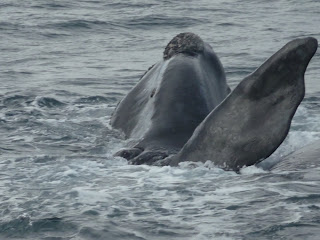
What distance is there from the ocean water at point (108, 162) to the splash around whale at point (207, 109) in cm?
20

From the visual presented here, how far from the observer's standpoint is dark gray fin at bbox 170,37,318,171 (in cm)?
966

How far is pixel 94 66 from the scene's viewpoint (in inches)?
803

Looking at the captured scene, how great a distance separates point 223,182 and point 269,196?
603mm

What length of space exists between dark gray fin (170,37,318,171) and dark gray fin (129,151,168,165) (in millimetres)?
564

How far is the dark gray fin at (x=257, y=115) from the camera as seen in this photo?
9.66m

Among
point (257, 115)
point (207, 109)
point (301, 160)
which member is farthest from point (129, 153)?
point (301, 160)

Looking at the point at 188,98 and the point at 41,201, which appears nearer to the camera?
the point at 41,201

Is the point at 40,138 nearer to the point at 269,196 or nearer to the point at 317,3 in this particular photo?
the point at 269,196

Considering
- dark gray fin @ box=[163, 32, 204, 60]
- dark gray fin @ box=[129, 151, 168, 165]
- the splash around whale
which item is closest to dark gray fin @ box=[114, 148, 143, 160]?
the splash around whale

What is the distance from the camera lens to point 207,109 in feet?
38.0

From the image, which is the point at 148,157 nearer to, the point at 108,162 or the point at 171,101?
the point at 108,162

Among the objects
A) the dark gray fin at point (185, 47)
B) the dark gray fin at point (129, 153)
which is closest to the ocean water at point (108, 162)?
the dark gray fin at point (129, 153)

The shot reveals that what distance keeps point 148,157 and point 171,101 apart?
3.37ft

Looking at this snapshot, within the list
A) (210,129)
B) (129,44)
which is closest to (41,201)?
(210,129)
